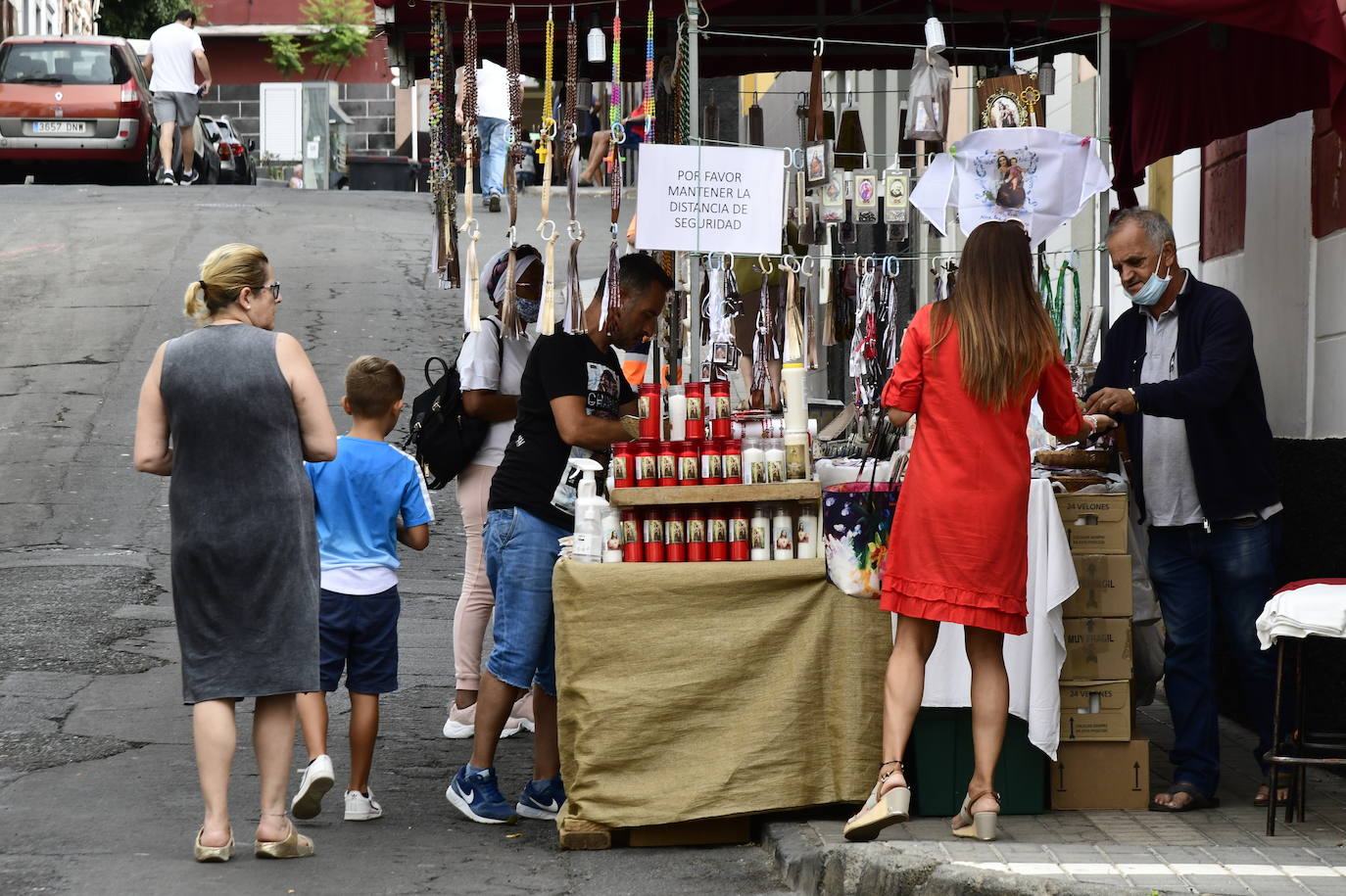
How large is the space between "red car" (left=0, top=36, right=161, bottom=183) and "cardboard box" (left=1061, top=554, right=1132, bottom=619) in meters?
19.5

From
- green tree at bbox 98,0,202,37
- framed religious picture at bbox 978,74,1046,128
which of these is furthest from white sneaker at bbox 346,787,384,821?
green tree at bbox 98,0,202,37

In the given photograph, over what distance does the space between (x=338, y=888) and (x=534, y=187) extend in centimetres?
2356

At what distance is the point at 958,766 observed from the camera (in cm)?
555

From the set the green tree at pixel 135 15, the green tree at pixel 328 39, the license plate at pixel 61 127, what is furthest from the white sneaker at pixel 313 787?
the green tree at pixel 135 15

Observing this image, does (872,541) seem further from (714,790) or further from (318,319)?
(318,319)

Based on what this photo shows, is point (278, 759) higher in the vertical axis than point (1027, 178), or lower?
lower

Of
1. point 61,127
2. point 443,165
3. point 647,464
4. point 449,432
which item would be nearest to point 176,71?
point 61,127

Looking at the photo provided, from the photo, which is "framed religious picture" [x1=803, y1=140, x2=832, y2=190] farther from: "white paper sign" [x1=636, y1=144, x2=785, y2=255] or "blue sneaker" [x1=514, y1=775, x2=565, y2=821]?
"blue sneaker" [x1=514, y1=775, x2=565, y2=821]

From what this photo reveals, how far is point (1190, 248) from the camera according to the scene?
8578mm

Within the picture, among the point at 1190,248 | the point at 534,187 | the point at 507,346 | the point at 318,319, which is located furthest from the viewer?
the point at 534,187

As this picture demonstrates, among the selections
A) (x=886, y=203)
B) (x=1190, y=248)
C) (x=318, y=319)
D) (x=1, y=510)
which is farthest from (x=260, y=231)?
(x=886, y=203)

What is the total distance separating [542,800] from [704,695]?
821 millimetres

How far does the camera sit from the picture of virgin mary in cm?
608

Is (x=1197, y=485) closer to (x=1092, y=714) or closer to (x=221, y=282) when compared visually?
(x=1092, y=714)
